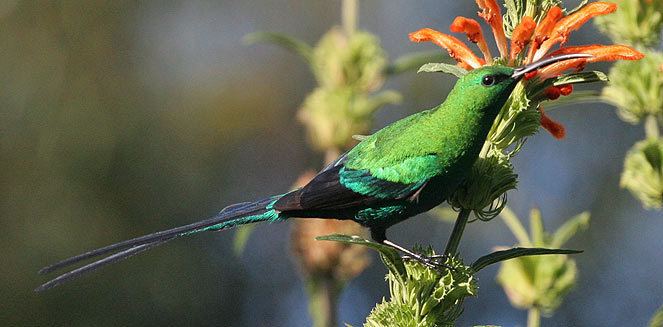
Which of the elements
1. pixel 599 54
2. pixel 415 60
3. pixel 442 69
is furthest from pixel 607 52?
pixel 415 60

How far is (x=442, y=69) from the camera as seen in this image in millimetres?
2203

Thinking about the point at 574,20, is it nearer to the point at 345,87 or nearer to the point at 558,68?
the point at 558,68

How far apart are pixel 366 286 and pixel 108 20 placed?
296 centimetres

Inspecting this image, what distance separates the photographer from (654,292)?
643 cm

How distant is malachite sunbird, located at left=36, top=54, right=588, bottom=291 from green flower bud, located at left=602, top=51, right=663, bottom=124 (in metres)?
0.76

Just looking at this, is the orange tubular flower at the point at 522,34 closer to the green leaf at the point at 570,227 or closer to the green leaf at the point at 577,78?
the green leaf at the point at 577,78

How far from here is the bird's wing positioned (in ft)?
7.98

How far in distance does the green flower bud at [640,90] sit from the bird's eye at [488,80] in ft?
2.54

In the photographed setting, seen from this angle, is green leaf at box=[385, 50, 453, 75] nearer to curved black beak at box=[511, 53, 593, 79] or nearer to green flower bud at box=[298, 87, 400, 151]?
green flower bud at box=[298, 87, 400, 151]

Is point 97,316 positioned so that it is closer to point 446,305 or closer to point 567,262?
point 567,262

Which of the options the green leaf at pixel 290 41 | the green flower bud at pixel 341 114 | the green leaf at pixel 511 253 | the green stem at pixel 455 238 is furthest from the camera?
the green flower bud at pixel 341 114

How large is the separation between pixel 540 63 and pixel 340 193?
0.68 meters

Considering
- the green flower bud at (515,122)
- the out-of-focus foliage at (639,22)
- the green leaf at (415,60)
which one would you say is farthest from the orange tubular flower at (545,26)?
the green leaf at (415,60)

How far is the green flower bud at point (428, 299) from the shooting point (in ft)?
6.43
